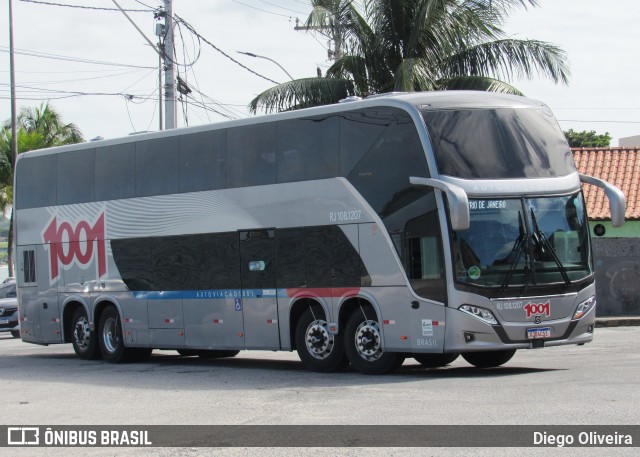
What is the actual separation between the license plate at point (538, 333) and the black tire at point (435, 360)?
2614mm

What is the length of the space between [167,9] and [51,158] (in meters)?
6.24

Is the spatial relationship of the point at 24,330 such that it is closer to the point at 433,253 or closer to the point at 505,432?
the point at 433,253

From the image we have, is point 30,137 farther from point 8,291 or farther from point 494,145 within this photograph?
point 494,145

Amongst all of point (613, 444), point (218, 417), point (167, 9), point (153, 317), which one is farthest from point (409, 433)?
point (167, 9)

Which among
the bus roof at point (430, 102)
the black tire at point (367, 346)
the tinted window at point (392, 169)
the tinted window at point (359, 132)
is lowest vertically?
the black tire at point (367, 346)

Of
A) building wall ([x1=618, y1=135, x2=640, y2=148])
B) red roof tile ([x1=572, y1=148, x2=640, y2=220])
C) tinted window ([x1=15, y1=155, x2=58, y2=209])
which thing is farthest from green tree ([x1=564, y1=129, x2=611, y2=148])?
tinted window ([x1=15, y1=155, x2=58, y2=209])

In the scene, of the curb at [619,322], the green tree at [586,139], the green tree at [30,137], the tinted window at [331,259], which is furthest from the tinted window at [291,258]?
the green tree at [586,139]

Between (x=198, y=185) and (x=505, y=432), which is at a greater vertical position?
(x=198, y=185)

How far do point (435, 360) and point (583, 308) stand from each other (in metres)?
3.08

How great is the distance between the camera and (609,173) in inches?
1294

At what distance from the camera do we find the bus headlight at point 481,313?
15.2 m

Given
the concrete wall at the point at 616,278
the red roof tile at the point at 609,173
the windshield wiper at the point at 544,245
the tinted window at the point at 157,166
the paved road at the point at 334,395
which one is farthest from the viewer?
the red roof tile at the point at 609,173

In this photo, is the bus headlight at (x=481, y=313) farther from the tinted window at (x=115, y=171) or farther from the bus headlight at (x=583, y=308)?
→ the tinted window at (x=115, y=171)

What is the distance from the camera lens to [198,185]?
771 inches
